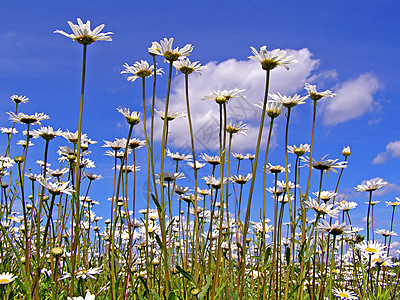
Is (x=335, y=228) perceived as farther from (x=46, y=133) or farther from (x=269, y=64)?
(x=46, y=133)

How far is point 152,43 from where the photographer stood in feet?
5.58

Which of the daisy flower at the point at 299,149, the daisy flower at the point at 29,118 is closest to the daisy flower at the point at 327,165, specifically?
the daisy flower at the point at 299,149

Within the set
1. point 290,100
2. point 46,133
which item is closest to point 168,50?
point 290,100

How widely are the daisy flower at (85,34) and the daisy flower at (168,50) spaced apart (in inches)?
9.8

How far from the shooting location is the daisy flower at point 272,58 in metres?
1.56

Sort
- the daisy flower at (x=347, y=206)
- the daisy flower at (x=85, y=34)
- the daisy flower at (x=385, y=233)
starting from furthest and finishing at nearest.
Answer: the daisy flower at (x=385, y=233) → the daisy flower at (x=347, y=206) → the daisy flower at (x=85, y=34)

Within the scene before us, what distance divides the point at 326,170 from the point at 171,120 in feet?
3.37

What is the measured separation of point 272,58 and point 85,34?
2.83ft

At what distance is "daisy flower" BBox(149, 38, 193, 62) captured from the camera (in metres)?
1.67

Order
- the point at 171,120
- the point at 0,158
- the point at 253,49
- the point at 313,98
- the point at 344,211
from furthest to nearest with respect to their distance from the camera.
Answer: the point at 0,158 → the point at 344,211 → the point at 171,120 → the point at 313,98 → the point at 253,49

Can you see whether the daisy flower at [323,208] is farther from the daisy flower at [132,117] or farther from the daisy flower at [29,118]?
the daisy flower at [29,118]

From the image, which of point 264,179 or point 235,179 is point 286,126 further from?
point 235,179

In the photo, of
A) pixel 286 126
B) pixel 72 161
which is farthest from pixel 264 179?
pixel 72 161

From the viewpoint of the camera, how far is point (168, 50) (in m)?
1.67
